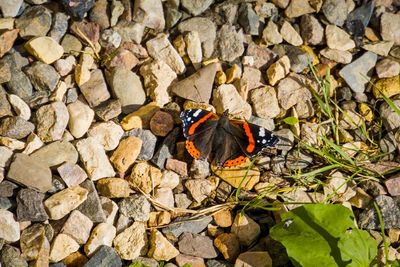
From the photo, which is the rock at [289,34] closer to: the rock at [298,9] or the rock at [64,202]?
the rock at [298,9]

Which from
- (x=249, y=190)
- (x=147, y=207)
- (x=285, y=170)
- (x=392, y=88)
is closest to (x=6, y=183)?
(x=147, y=207)

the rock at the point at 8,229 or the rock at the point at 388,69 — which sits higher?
the rock at the point at 388,69

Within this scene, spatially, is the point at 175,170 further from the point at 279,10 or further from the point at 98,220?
the point at 279,10

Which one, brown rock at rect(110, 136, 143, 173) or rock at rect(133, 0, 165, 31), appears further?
rock at rect(133, 0, 165, 31)

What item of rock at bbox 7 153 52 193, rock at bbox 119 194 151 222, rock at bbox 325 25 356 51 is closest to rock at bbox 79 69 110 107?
rock at bbox 7 153 52 193

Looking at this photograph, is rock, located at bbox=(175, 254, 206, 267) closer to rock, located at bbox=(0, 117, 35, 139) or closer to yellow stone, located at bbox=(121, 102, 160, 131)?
yellow stone, located at bbox=(121, 102, 160, 131)

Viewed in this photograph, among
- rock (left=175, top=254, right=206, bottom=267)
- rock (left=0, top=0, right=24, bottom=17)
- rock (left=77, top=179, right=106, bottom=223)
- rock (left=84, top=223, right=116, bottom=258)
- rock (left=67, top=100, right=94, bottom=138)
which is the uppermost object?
rock (left=0, top=0, right=24, bottom=17)

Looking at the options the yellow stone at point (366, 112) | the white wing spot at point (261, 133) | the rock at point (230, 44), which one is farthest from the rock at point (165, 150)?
the yellow stone at point (366, 112)

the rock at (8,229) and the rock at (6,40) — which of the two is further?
the rock at (6,40)
